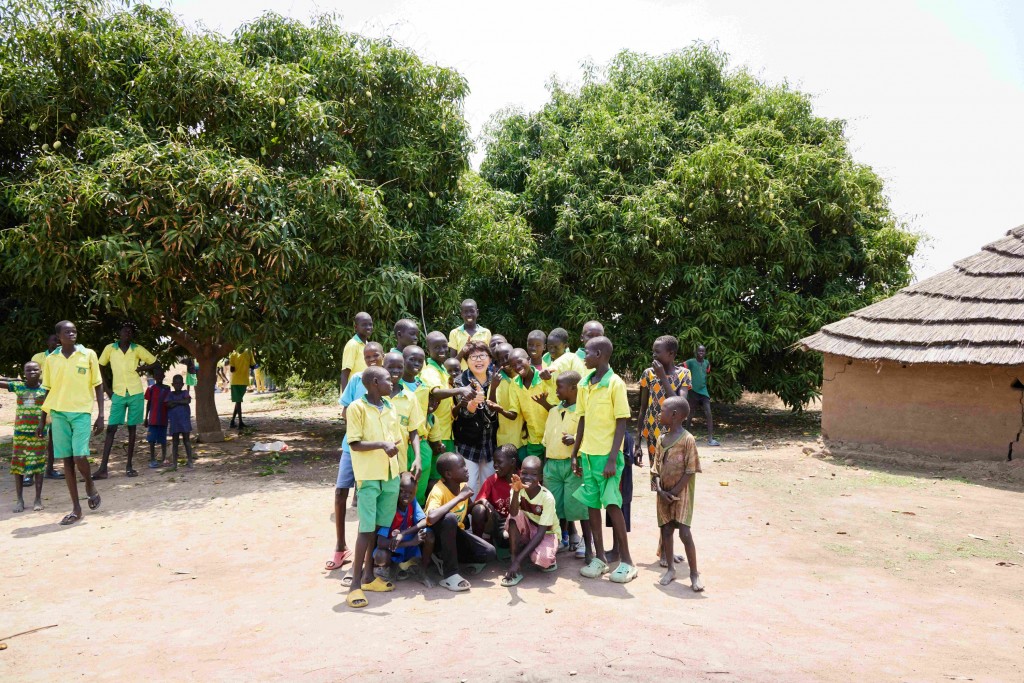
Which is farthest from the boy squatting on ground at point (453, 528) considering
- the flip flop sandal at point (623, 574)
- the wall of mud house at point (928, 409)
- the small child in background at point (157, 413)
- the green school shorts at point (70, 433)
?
the wall of mud house at point (928, 409)

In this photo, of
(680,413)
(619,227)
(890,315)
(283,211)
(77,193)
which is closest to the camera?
(680,413)

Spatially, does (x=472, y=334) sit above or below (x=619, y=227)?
below

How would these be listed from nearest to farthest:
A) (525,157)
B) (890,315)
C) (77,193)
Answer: (77,193) → (890,315) → (525,157)

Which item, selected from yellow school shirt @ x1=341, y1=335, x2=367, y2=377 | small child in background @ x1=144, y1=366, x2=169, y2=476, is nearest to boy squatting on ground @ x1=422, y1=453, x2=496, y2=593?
yellow school shirt @ x1=341, y1=335, x2=367, y2=377

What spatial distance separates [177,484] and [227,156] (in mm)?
3916

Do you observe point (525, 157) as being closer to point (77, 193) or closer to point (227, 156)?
point (227, 156)

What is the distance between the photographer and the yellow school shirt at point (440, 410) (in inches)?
226

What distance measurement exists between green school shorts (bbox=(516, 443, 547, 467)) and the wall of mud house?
658 cm

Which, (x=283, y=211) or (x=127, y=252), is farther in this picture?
(x=283, y=211)

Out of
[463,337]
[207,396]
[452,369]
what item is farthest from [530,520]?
[207,396]

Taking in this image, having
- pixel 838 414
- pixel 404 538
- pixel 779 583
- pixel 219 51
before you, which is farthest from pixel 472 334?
pixel 838 414

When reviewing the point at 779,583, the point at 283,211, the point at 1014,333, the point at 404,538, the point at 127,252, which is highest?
the point at 283,211

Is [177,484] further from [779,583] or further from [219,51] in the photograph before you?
[779,583]

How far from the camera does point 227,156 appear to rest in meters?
8.78
